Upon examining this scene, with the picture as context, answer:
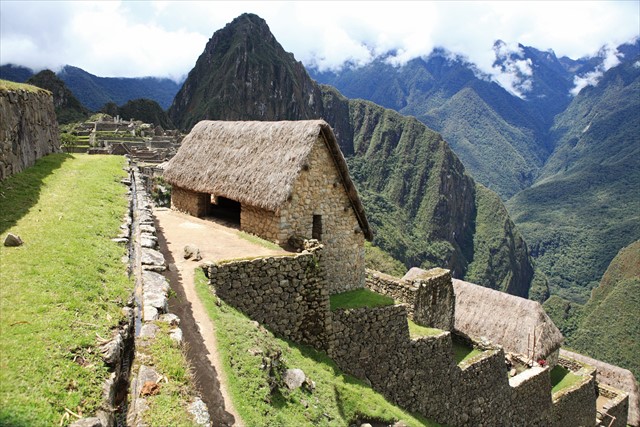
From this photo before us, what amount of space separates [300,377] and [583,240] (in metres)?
178

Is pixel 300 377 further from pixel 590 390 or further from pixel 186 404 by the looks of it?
pixel 590 390

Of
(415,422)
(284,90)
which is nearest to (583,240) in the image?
(284,90)

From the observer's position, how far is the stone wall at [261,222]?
35.8ft

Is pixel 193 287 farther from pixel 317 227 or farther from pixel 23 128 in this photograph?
pixel 23 128

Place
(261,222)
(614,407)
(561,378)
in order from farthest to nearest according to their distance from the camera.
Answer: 1. (614,407)
2. (561,378)
3. (261,222)


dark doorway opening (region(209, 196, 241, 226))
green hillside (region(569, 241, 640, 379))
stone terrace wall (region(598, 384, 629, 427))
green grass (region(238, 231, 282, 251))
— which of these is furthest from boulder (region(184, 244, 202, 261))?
green hillside (region(569, 241, 640, 379))

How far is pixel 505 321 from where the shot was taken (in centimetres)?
2134

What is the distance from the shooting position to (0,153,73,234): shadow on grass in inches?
338

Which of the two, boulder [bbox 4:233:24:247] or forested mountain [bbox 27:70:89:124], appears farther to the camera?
forested mountain [bbox 27:70:89:124]

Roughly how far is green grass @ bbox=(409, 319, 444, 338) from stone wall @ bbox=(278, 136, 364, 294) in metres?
1.93

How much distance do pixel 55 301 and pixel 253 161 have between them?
7.51 m

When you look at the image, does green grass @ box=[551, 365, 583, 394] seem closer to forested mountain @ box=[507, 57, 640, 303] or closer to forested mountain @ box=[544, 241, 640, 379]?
forested mountain @ box=[544, 241, 640, 379]

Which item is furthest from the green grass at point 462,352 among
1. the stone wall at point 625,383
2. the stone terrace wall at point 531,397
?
the stone wall at point 625,383

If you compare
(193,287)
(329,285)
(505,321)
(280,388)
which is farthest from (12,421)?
(505,321)
